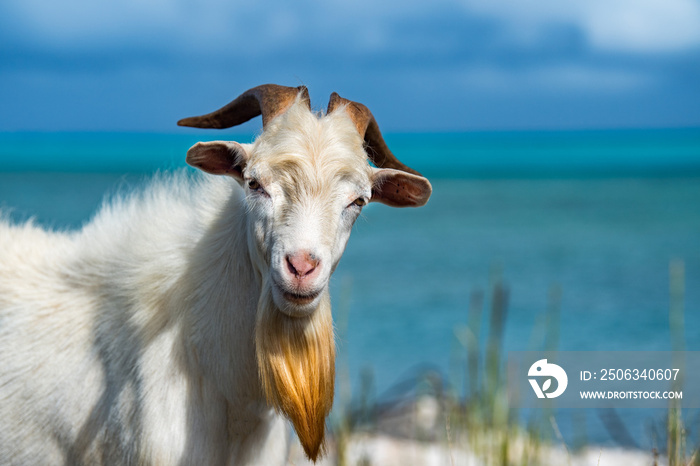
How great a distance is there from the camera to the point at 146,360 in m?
3.83

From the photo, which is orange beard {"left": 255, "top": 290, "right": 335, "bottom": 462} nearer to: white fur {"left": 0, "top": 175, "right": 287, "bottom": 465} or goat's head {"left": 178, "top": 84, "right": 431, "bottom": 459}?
goat's head {"left": 178, "top": 84, "right": 431, "bottom": 459}

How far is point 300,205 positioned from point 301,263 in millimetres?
307

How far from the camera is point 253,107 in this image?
4027 mm

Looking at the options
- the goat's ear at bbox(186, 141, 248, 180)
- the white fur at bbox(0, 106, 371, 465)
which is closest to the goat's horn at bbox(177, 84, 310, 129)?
the white fur at bbox(0, 106, 371, 465)

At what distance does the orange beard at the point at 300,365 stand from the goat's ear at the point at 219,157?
667mm

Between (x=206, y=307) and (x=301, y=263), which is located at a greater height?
(x=301, y=263)

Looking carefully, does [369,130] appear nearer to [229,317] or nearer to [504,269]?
[229,317]

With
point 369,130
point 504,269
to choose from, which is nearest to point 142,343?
point 369,130

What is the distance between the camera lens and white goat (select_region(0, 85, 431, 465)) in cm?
343

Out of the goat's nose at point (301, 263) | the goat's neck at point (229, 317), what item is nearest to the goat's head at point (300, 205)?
the goat's nose at point (301, 263)

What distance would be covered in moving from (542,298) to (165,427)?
629 inches

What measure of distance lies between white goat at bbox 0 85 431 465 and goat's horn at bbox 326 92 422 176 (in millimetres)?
10

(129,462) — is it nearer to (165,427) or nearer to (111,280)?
(165,427)

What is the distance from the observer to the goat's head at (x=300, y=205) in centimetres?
326
